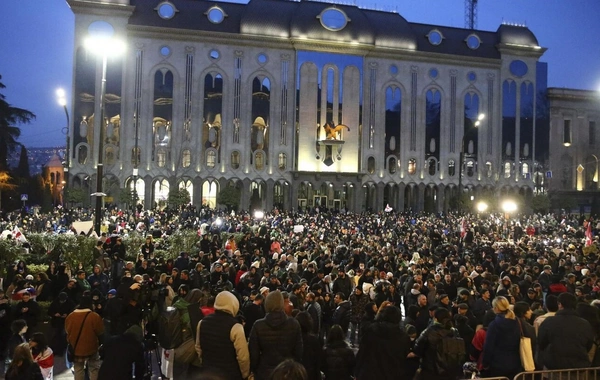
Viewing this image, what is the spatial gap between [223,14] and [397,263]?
4222cm

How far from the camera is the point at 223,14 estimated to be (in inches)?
2095

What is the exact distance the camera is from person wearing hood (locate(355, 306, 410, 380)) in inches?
234

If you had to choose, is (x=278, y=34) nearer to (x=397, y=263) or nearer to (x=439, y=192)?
(x=439, y=192)

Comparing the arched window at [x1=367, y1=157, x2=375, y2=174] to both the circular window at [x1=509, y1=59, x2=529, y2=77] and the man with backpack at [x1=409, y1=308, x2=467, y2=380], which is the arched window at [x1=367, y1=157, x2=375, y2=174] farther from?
the man with backpack at [x1=409, y1=308, x2=467, y2=380]

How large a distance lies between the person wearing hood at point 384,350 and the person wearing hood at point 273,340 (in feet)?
2.39

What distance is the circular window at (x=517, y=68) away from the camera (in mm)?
59844

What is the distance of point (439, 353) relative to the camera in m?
6.14

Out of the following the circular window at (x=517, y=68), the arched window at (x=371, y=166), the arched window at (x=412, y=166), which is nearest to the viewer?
the arched window at (x=371, y=166)

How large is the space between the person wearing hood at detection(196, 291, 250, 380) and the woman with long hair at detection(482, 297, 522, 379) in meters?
3.00

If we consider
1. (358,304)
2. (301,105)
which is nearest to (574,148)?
(301,105)

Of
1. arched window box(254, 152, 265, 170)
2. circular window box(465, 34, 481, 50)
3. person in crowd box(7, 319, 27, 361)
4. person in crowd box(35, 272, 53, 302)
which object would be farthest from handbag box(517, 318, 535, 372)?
circular window box(465, 34, 481, 50)

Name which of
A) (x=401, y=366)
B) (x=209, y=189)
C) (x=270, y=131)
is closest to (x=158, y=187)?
(x=209, y=189)

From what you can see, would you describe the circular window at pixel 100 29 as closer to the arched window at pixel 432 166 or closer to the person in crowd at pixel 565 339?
the arched window at pixel 432 166

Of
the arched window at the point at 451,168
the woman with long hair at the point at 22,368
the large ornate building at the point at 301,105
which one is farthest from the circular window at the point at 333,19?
the woman with long hair at the point at 22,368
